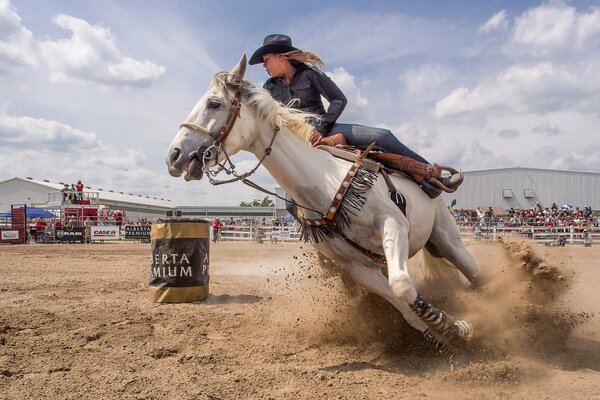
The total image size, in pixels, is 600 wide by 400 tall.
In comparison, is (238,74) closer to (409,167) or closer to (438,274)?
(409,167)

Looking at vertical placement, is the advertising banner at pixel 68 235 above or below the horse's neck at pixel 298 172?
below

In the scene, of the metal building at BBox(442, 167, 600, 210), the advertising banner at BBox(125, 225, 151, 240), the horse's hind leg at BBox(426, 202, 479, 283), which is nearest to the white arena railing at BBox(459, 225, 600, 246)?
the advertising banner at BBox(125, 225, 151, 240)

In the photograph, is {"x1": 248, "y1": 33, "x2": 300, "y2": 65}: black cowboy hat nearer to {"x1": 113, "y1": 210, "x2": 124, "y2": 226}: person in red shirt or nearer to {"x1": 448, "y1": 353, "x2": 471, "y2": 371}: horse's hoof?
{"x1": 448, "y1": 353, "x2": 471, "y2": 371}: horse's hoof

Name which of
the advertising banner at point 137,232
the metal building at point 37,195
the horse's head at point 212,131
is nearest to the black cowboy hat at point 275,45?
the horse's head at point 212,131

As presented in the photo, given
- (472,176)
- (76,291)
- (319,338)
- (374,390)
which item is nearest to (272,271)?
(76,291)

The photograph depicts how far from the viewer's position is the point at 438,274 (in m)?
6.10

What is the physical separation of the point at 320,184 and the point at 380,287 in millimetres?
1044

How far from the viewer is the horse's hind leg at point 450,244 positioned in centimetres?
557

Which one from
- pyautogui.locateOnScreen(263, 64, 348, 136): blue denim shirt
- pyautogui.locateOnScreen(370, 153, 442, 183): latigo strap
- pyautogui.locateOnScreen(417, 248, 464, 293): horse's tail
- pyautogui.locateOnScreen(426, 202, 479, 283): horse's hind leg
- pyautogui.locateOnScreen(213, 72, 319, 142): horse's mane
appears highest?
pyautogui.locateOnScreen(263, 64, 348, 136): blue denim shirt

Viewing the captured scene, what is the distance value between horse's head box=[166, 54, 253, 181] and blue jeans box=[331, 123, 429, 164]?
4.06 feet

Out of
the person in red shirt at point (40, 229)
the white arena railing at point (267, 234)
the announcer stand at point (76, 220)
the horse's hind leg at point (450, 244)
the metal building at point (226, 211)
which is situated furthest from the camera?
the metal building at point (226, 211)

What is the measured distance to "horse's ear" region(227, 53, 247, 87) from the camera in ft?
14.0

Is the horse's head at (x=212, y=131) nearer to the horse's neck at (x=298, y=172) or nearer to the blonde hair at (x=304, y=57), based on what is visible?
the horse's neck at (x=298, y=172)

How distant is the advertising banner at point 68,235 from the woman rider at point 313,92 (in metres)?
24.1
